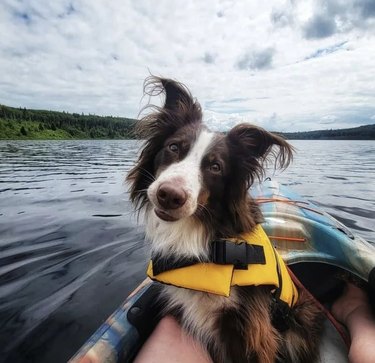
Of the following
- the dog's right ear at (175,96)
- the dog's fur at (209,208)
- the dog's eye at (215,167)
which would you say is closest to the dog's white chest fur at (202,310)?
the dog's fur at (209,208)

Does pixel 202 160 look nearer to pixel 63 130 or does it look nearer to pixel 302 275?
pixel 302 275

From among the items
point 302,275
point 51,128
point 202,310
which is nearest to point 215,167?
point 202,310

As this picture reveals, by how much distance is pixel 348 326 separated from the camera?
3525 mm

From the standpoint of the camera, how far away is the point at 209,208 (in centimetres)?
323

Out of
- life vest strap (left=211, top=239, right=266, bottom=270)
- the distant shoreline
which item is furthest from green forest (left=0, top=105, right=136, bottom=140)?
life vest strap (left=211, top=239, right=266, bottom=270)

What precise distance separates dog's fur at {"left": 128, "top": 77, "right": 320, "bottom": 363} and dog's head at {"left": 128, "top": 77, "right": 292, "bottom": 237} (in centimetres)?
1

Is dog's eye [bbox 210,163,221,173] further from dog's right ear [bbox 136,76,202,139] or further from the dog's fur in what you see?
dog's right ear [bbox 136,76,202,139]

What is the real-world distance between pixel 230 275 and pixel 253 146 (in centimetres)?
140

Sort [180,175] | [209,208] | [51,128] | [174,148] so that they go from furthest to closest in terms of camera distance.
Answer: [51,128], [174,148], [209,208], [180,175]

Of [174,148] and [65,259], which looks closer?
[174,148]

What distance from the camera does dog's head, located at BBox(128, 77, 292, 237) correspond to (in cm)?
315

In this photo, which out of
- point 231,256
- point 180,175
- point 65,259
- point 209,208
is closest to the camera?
point 180,175

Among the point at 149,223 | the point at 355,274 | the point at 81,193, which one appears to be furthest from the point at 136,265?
the point at 81,193

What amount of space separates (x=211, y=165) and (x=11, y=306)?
345cm
